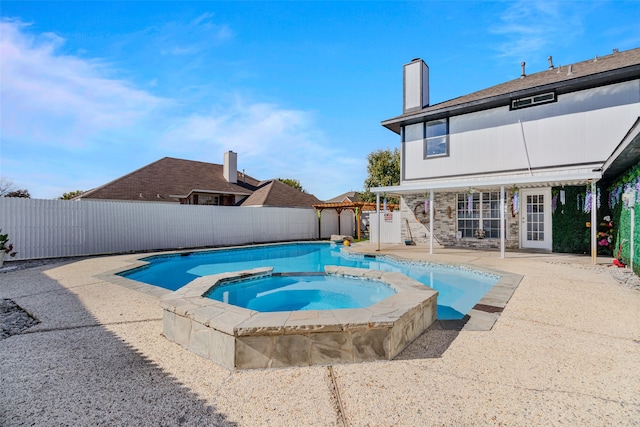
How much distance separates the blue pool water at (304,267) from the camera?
6849mm

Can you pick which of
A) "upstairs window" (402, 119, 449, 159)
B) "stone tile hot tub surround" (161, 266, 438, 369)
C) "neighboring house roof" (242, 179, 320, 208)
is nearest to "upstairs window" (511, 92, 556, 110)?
"upstairs window" (402, 119, 449, 159)

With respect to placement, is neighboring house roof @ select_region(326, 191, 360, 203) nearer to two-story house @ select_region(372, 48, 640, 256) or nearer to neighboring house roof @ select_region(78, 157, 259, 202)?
neighboring house roof @ select_region(78, 157, 259, 202)

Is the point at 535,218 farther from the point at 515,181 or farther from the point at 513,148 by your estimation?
the point at 513,148

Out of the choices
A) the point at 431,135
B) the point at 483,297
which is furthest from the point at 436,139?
the point at 483,297

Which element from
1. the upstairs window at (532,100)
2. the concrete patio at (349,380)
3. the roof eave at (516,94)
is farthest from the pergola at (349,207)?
the concrete patio at (349,380)

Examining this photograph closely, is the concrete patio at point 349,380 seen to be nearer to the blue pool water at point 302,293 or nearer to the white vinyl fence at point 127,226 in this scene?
the blue pool water at point 302,293

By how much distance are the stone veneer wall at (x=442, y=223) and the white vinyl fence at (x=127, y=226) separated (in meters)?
8.12

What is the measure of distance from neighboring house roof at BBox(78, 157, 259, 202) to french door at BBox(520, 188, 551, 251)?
18368mm

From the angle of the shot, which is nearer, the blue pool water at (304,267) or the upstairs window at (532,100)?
the blue pool water at (304,267)

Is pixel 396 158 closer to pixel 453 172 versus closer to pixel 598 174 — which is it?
pixel 453 172

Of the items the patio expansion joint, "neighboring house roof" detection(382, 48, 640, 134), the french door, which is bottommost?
the patio expansion joint

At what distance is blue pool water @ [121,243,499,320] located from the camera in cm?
685

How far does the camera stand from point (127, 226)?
1361cm

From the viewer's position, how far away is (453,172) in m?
13.1
